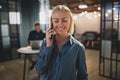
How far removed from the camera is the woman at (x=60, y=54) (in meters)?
1.14

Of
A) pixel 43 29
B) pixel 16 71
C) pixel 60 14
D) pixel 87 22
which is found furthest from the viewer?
pixel 87 22

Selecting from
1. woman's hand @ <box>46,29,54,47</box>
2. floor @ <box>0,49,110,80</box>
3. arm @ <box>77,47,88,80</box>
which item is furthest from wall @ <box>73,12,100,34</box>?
woman's hand @ <box>46,29,54,47</box>

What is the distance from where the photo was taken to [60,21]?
1140mm

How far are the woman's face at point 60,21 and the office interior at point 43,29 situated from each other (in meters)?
3.13

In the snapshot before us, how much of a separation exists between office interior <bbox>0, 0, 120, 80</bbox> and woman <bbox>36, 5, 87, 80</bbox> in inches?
122

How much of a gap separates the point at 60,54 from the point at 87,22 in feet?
33.0

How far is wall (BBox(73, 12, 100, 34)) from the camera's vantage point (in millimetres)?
10406

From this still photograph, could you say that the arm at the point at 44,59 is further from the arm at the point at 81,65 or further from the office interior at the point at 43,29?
the office interior at the point at 43,29

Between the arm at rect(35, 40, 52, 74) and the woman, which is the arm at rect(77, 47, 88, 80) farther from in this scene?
the arm at rect(35, 40, 52, 74)

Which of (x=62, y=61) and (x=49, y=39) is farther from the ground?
(x=49, y=39)

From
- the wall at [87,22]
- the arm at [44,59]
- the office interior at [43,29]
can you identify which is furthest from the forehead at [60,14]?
the wall at [87,22]

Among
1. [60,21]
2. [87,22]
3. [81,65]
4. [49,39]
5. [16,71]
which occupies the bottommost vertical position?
[16,71]

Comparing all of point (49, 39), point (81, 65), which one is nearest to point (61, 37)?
point (49, 39)

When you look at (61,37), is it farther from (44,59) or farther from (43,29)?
(43,29)
